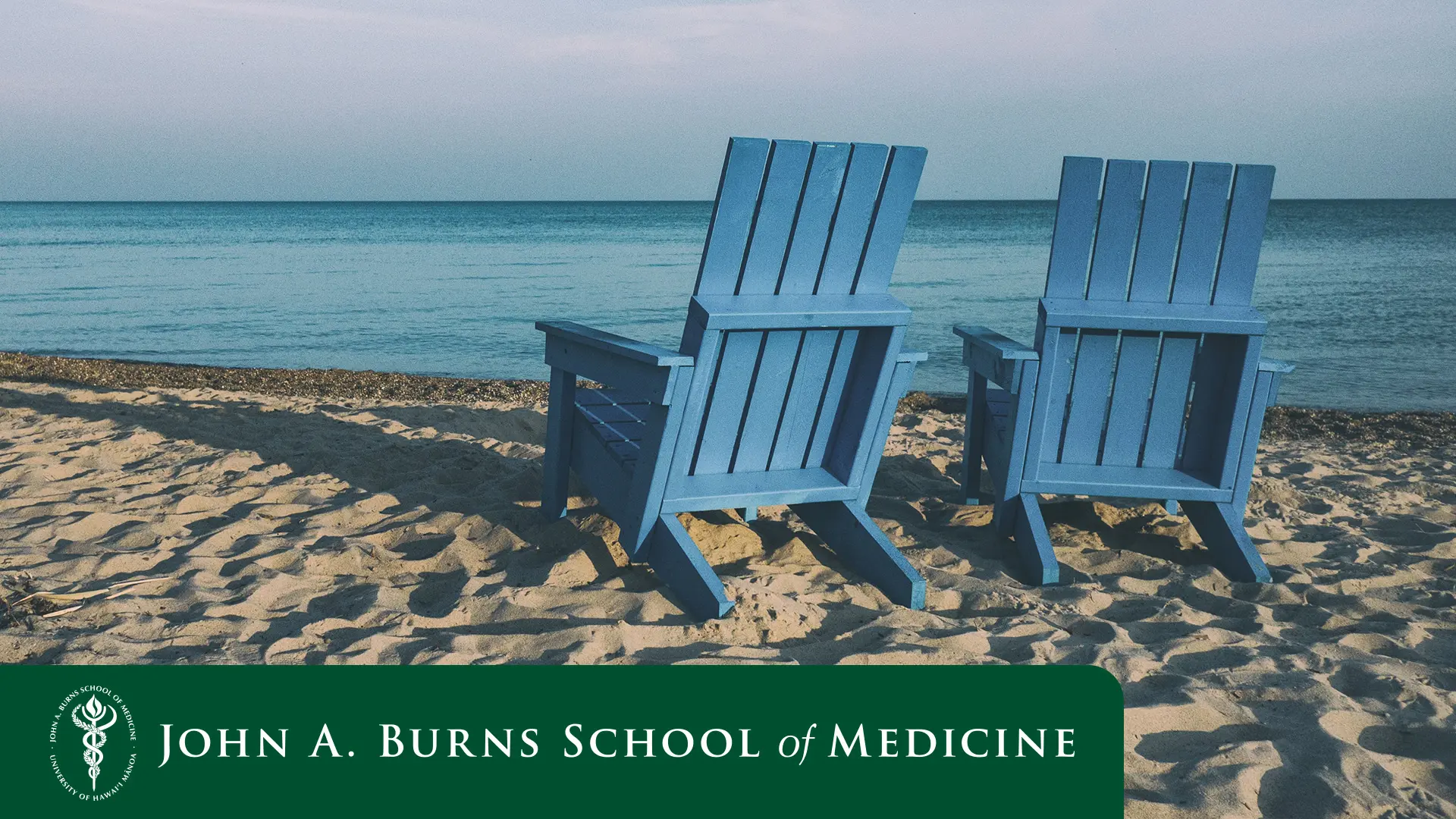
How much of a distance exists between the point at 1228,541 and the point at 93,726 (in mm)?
3096

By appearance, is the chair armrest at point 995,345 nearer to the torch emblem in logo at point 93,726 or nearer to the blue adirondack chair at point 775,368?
the blue adirondack chair at point 775,368

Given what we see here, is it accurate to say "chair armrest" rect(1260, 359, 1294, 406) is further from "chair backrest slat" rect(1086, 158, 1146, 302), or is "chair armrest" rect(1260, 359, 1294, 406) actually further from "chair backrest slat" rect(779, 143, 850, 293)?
"chair backrest slat" rect(779, 143, 850, 293)

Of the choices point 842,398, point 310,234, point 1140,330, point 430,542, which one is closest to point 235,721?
point 430,542

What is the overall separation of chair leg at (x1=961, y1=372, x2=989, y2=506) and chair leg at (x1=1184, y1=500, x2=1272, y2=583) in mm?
801

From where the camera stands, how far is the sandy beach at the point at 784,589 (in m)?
2.11

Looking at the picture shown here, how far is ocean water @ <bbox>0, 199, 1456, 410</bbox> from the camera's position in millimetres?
9438

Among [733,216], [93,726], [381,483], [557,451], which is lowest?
[381,483]

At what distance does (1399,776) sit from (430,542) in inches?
103

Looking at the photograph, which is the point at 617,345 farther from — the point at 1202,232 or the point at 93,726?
the point at 1202,232

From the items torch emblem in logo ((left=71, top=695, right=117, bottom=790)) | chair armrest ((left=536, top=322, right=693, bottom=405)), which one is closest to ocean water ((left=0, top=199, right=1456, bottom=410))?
chair armrest ((left=536, top=322, right=693, bottom=405))

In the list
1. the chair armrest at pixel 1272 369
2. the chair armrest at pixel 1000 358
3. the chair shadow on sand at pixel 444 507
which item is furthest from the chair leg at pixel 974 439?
the chair armrest at pixel 1272 369

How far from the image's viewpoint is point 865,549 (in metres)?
3.01

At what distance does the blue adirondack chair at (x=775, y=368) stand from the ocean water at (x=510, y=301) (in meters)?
5.10

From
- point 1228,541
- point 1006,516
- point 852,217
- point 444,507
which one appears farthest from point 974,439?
point 444,507
